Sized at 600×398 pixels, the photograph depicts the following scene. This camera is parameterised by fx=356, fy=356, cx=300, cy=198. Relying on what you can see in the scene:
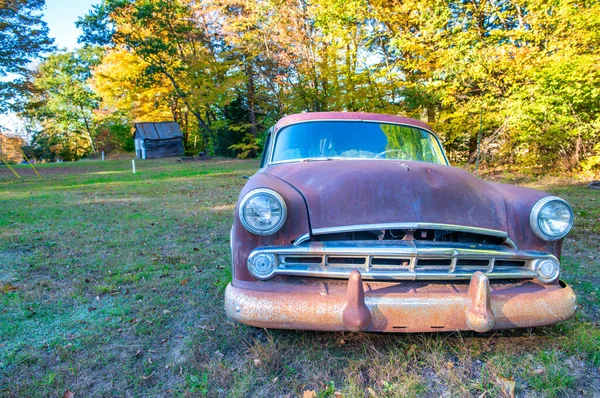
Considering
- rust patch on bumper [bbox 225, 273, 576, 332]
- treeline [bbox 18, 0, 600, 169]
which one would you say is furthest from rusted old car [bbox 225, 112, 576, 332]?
treeline [bbox 18, 0, 600, 169]

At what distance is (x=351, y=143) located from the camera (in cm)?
324

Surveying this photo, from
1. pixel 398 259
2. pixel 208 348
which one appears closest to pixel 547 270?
pixel 398 259

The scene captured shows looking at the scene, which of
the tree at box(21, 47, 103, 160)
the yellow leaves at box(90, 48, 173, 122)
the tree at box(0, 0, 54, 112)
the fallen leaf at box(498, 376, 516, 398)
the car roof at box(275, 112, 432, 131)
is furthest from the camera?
the tree at box(21, 47, 103, 160)

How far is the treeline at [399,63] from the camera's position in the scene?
9.33 metres

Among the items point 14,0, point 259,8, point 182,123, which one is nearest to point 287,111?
point 259,8

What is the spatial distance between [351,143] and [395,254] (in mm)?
1513

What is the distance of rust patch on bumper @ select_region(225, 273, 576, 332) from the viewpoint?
183cm

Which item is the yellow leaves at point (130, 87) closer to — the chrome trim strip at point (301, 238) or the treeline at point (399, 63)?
the treeline at point (399, 63)

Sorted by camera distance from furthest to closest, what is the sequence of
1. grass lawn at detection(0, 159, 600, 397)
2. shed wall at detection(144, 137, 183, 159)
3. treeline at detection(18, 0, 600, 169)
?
shed wall at detection(144, 137, 183, 159), treeline at detection(18, 0, 600, 169), grass lawn at detection(0, 159, 600, 397)

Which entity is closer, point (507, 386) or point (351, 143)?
point (507, 386)

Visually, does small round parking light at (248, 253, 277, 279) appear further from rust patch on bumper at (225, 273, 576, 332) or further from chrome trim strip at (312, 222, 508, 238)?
chrome trim strip at (312, 222, 508, 238)

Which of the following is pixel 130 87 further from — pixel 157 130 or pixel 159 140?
pixel 159 140

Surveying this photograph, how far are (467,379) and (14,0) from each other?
76.3ft

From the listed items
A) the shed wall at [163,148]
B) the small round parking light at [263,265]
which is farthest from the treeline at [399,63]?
the shed wall at [163,148]
